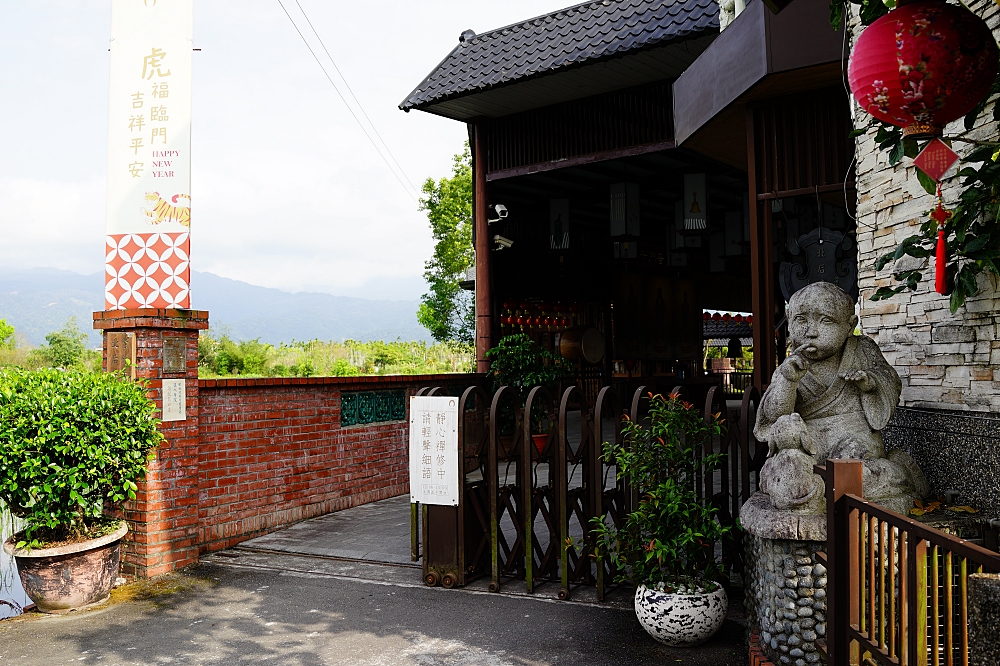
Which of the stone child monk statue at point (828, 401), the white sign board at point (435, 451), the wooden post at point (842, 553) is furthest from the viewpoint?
the white sign board at point (435, 451)

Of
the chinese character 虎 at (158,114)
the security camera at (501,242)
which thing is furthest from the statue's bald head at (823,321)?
the security camera at (501,242)

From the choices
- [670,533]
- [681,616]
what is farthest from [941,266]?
[681,616]

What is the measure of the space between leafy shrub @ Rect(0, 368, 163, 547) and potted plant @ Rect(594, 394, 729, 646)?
3.18m

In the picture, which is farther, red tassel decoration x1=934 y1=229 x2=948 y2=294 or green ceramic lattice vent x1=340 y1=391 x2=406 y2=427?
green ceramic lattice vent x1=340 y1=391 x2=406 y2=427

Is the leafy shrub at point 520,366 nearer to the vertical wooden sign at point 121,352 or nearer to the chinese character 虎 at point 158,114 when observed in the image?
the vertical wooden sign at point 121,352

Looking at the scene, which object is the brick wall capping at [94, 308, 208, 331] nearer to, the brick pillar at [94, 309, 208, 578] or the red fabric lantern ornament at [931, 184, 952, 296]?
the brick pillar at [94, 309, 208, 578]

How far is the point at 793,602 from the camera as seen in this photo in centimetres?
345

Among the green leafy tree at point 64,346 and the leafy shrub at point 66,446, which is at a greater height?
the green leafy tree at point 64,346

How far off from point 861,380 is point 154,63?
18.1 ft

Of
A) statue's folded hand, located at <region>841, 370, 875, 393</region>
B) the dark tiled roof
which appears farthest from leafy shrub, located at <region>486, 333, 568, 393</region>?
statue's folded hand, located at <region>841, 370, 875, 393</region>

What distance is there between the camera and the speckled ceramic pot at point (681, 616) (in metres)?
4.12

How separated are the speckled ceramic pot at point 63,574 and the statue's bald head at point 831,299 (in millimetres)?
4515

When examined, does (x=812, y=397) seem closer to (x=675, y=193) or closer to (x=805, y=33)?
(x=805, y=33)

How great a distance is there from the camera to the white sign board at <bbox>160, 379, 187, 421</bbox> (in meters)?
5.99
